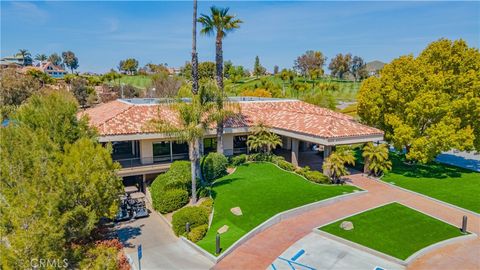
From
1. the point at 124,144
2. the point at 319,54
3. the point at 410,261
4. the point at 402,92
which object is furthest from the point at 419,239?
the point at 319,54

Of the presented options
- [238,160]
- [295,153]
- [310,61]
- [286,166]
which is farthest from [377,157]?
[310,61]

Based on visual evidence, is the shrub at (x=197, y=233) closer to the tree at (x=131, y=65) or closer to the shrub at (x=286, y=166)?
the shrub at (x=286, y=166)

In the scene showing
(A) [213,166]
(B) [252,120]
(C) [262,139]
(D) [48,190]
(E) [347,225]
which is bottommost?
(E) [347,225]

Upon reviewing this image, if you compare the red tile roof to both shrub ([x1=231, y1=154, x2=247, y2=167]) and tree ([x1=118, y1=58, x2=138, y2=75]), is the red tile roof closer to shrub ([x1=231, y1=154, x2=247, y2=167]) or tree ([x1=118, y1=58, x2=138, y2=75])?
shrub ([x1=231, y1=154, x2=247, y2=167])

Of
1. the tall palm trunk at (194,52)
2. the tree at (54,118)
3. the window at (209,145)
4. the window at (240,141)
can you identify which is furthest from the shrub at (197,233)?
the window at (240,141)

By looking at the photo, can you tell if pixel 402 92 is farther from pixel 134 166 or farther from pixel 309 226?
pixel 134 166

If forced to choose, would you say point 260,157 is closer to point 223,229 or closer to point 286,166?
point 286,166
